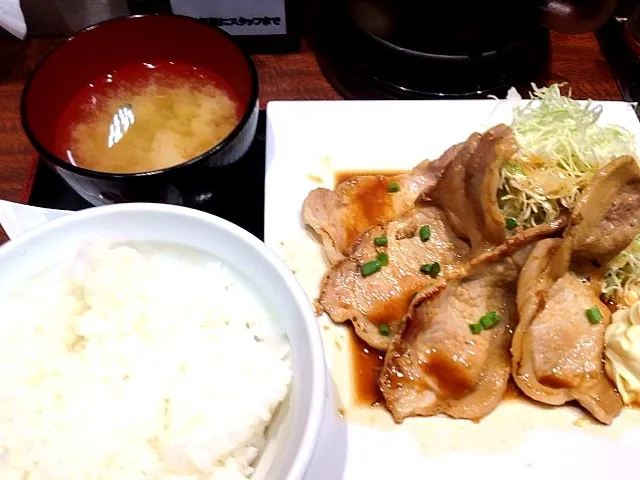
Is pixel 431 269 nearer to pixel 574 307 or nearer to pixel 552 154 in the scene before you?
pixel 574 307

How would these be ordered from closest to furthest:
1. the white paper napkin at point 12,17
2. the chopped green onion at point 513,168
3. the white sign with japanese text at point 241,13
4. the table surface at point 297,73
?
the chopped green onion at point 513,168 < the white paper napkin at point 12,17 < the white sign with japanese text at point 241,13 < the table surface at point 297,73

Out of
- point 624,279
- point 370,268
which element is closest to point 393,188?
point 370,268

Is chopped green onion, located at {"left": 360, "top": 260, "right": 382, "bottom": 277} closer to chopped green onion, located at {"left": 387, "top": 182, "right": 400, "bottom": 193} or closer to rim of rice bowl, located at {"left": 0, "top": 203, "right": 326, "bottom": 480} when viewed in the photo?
chopped green onion, located at {"left": 387, "top": 182, "right": 400, "bottom": 193}

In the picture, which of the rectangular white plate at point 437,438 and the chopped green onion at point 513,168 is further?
the chopped green onion at point 513,168

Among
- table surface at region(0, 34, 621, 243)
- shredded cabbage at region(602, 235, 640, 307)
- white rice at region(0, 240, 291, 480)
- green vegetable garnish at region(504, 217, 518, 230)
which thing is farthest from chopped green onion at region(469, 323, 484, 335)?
table surface at region(0, 34, 621, 243)

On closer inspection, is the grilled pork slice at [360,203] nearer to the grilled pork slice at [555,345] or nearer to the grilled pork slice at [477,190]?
the grilled pork slice at [477,190]

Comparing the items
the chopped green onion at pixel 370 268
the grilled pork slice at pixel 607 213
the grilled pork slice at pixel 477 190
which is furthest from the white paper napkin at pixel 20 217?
the grilled pork slice at pixel 607 213
